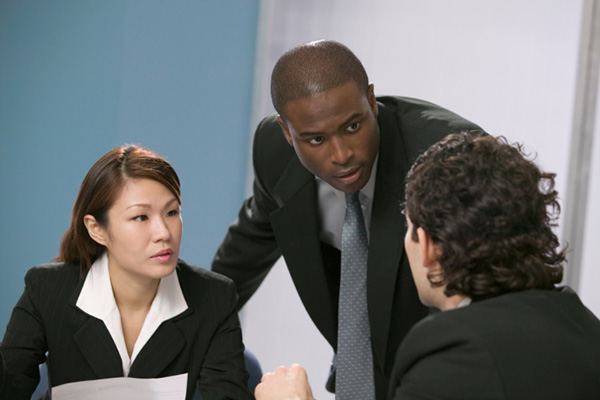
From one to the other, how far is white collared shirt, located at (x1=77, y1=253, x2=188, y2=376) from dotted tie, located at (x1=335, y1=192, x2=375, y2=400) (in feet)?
1.46

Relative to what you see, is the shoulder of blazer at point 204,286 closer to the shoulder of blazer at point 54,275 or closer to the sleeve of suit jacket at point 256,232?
the shoulder of blazer at point 54,275

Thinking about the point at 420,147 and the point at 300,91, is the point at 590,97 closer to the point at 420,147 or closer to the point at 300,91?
the point at 420,147

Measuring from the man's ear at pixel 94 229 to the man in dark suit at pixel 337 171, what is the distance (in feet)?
1.67

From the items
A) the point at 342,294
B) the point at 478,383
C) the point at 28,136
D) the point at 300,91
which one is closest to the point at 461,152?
the point at 478,383

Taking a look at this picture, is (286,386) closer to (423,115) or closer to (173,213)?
(173,213)

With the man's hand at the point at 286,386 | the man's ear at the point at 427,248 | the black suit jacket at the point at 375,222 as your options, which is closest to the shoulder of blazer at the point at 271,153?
the black suit jacket at the point at 375,222

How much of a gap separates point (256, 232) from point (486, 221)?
4.73 feet

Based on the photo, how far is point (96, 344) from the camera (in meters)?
1.87

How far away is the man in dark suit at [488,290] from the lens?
3.81 ft

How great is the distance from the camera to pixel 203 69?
3.99m

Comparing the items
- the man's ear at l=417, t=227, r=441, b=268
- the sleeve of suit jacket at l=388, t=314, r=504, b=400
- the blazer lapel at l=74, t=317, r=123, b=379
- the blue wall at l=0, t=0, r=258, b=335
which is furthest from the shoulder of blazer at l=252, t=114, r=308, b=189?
the blue wall at l=0, t=0, r=258, b=335

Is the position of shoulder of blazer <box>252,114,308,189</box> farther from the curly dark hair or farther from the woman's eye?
the curly dark hair

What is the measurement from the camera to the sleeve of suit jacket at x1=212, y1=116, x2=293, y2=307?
233cm

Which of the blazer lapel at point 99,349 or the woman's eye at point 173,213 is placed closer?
A: the blazer lapel at point 99,349
